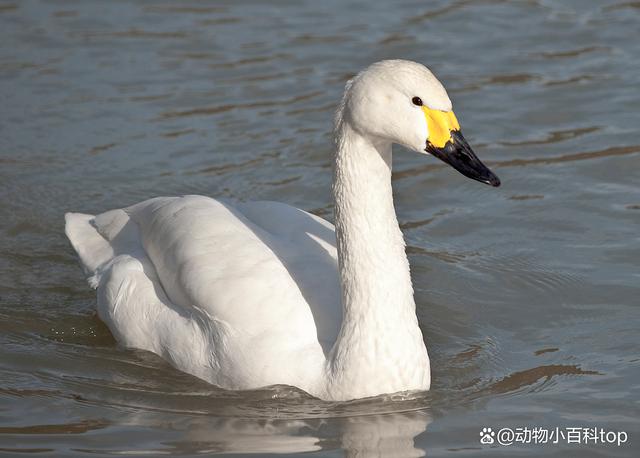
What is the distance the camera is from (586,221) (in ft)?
30.3

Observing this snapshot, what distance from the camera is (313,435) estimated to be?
20.7 feet

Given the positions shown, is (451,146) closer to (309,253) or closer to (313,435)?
(309,253)

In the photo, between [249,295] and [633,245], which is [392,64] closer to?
[249,295]

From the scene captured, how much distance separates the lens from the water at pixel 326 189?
6570 mm

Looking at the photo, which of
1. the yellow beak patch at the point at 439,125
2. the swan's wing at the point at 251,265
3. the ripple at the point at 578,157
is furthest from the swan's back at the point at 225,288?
the ripple at the point at 578,157

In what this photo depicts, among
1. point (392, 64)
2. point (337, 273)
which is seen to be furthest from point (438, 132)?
point (337, 273)

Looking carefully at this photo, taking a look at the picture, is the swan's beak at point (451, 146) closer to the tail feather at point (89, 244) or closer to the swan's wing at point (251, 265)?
the swan's wing at point (251, 265)

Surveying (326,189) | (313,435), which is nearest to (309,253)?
(313,435)

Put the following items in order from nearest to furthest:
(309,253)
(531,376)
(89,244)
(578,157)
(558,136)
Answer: (531,376) → (309,253) → (89,244) → (578,157) → (558,136)

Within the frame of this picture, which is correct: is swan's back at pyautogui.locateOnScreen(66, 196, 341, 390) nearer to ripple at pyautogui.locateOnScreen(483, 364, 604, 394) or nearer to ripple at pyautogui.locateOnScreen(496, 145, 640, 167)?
ripple at pyautogui.locateOnScreen(483, 364, 604, 394)

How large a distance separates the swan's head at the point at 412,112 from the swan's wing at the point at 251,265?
44.4 inches

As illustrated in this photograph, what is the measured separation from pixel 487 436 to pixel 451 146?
147cm

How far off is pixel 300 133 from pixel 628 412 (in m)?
5.26

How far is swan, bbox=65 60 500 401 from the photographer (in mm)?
6301
